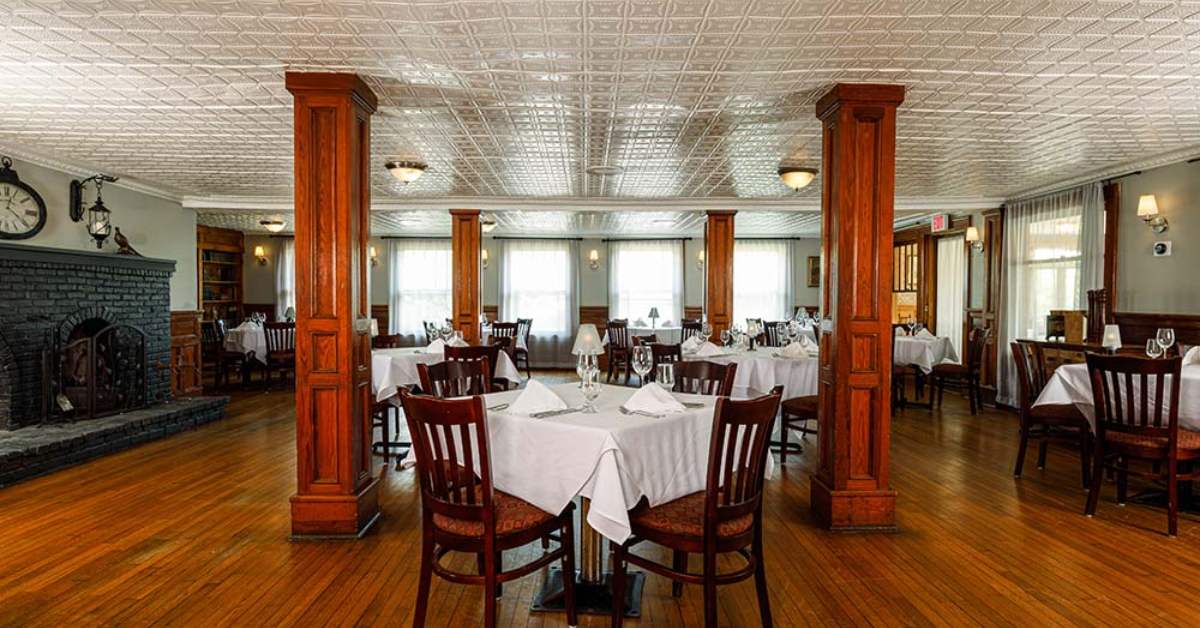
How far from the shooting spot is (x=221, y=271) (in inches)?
488

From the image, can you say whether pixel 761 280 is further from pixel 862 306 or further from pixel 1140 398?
pixel 862 306

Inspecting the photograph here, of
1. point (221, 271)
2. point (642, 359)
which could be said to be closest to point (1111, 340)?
point (642, 359)

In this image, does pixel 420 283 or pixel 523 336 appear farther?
pixel 420 283

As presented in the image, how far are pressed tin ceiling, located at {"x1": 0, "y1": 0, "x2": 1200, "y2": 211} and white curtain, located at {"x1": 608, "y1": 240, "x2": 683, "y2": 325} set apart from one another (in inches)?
262

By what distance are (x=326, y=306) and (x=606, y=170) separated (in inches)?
136

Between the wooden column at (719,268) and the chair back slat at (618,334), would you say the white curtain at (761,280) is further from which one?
the wooden column at (719,268)

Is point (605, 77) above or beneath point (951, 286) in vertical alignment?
above

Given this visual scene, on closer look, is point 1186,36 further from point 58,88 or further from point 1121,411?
point 58,88

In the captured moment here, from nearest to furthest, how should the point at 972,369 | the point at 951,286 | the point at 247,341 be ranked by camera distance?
the point at 972,369 → the point at 247,341 → the point at 951,286

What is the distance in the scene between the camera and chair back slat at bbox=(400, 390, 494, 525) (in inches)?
93.6

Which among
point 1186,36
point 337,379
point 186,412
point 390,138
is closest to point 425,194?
point 390,138

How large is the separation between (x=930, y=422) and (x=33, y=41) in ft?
26.3

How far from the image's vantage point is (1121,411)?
4.01m

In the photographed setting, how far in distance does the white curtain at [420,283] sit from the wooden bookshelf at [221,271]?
280 centimetres
